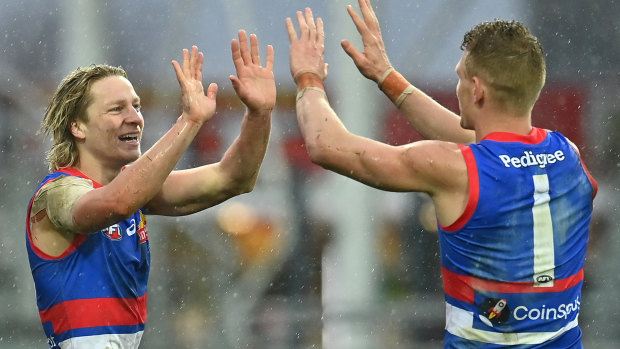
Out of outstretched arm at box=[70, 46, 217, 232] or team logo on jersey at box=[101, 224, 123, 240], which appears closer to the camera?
outstretched arm at box=[70, 46, 217, 232]

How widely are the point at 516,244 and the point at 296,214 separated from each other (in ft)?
22.5

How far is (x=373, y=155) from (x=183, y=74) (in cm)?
96

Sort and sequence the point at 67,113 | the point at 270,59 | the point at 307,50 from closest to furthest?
1. the point at 307,50
2. the point at 270,59
3. the point at 67,113

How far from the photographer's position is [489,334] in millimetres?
3803

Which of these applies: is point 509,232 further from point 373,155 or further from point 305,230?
point 305,230

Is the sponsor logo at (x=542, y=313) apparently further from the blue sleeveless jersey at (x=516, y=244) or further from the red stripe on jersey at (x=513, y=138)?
the red stripe on jersey at (x=513, y=138)

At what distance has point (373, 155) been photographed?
3822 millimetres

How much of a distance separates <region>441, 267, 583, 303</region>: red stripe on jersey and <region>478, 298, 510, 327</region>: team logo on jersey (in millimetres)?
40

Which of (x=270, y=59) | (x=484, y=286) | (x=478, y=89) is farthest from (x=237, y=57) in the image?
(x=484, y=286)

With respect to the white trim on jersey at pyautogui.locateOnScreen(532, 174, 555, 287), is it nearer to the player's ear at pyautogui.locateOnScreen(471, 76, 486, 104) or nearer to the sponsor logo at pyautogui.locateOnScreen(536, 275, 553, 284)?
the sponsor logo at pyautogui.locateOnScreen(536, 275, 553, 284)

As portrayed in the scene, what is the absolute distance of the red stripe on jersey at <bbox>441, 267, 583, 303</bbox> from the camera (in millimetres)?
3775

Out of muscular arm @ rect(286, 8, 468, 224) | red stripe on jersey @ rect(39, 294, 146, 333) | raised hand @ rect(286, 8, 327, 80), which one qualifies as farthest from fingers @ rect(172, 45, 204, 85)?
red stripe on jersey @ rect(39, 294, 146, 333)

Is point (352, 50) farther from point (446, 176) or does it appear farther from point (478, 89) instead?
point (446, 176)

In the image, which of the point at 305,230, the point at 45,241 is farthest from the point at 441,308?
A: the point at 45,241
